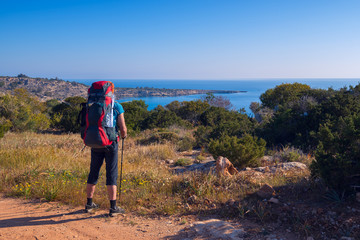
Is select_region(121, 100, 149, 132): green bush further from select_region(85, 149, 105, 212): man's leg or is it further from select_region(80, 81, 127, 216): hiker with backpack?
select_region(80, 81, 127, 216): hiker with backpack

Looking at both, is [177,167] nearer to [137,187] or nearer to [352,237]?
[137,187]

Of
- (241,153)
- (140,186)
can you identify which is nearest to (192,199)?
(140,186)

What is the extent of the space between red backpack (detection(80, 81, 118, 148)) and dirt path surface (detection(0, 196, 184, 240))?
3.72 ft

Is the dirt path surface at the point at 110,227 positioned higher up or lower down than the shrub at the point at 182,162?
higher up

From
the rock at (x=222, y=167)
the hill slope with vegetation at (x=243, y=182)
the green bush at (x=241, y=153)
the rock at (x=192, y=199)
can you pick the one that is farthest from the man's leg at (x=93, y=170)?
the green bush at (x=241, y=153)

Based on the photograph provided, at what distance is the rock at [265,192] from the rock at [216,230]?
3.05 feet

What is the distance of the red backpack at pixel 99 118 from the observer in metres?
3.61

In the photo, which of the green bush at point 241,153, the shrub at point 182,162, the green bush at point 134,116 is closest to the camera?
the green bush at point 241,153

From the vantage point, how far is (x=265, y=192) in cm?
435

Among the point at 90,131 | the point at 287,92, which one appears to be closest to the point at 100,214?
the point at 90,131

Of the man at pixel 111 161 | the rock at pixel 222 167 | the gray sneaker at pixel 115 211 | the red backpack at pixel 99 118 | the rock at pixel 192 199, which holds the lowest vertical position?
the gray sneaker at pixel 115 211

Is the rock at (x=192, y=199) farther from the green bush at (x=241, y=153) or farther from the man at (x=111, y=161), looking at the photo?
the green bush at (x=241, y=153)

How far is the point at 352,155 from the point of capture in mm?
3854

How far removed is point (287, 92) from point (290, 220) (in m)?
22.5
